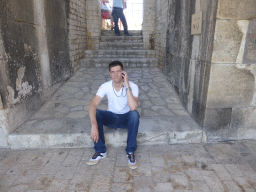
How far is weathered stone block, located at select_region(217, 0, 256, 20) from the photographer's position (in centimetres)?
253

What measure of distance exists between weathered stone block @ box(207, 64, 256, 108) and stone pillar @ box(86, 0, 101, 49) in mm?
5758

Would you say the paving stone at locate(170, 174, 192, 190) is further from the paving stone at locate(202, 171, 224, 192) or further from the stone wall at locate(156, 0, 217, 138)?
the stone wall at locate(156, 0, 217, 138)

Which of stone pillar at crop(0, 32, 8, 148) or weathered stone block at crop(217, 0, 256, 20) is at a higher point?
weathered stone block at crop(217, 0, 256, 20)

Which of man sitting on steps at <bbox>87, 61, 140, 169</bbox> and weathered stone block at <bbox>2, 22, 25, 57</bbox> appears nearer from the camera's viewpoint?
man sitting on steps at <bbox>87, 61, 140, 169</bbox>

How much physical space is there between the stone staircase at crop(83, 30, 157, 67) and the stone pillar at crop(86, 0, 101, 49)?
12.0 inches

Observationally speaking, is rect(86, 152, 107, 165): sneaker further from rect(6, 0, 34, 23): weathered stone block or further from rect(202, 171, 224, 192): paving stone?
rect(6, 0, 34, 23): weathered stone block

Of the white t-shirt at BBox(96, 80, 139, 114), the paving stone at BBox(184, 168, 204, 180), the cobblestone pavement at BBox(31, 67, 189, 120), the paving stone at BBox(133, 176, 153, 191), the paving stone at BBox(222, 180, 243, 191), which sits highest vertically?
the white t-shirt at BBox(96, 80, 139, 114)

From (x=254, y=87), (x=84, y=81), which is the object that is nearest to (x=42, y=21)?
(x=84, y=81)

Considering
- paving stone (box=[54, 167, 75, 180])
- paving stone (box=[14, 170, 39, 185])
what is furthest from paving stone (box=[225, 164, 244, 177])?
paving stone (box=[14, 170, 39, 185])

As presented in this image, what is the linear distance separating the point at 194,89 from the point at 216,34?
1.05m

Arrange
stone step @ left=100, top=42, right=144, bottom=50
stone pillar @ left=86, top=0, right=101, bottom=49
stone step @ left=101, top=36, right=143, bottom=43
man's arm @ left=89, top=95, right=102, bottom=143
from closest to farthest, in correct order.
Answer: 1. man's arm @ left=89, top=95, right=102, bottom=143
2. stone pillar @ left=86, top=0, right=101, bottom=49
3. stone step @ left=100, top=42, right=144, bottom=50
4. stone step @ left=101, top=36, right=143, bottom=43

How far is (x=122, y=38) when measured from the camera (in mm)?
8031

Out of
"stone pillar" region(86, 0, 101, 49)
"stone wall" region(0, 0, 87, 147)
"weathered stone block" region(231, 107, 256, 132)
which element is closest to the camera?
A: "stone wall" region(0, 0, 87, 147)

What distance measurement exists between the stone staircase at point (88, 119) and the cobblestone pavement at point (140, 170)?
13 centimetres
